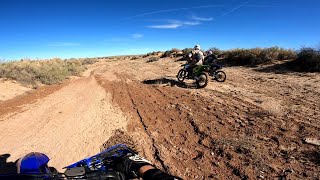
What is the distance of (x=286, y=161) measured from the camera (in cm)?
520

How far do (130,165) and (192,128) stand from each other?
180 inches

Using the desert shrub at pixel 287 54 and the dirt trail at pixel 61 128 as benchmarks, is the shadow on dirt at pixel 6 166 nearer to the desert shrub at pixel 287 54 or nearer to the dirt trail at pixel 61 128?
the dirt trail at pixel 61 128

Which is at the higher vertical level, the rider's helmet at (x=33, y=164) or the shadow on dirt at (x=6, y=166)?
the rider's helmet at (x=33, y=164)

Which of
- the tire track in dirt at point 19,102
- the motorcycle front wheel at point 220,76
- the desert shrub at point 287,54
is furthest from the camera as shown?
the desert shrub at point 287,54

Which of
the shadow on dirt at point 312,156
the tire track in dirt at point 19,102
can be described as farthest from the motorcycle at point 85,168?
the tire track in dirt at point 19,102

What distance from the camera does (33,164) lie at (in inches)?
126

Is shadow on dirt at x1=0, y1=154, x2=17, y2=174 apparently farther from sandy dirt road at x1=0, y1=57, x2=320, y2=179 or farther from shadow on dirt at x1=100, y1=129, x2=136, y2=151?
shadow on dirt at x1=100, y1=129, x2=136, y2=151

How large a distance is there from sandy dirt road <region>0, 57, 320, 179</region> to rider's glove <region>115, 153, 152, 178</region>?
6.77 feet

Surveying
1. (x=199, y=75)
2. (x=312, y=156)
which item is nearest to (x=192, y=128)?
(x=312, y=156)

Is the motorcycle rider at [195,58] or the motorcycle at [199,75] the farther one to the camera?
the motorcycle rider at [195,58]

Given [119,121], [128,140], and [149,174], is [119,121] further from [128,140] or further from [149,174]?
[149,174]

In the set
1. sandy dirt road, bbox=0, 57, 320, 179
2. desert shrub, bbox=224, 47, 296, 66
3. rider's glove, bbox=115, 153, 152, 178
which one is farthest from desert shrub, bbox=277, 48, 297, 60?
rider's glove, bbox=115, 153, 152, 178

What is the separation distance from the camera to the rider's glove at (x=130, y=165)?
2.89 metres

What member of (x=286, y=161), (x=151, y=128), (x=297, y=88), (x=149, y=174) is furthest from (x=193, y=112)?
(x=149, y=174)
